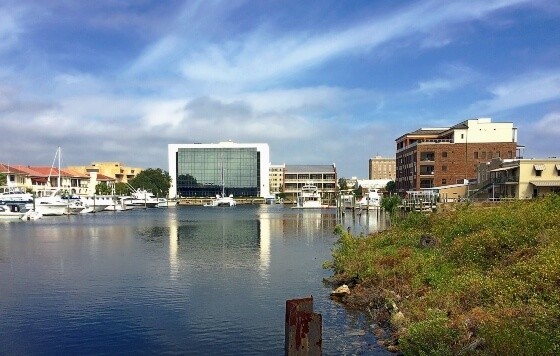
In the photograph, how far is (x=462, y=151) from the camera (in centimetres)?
10512

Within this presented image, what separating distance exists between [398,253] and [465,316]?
13865 millimetres

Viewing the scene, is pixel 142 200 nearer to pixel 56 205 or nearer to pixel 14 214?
pixel 56 205

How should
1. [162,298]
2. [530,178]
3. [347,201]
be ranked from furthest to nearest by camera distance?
[347,201] < [530,178] < [162,298]

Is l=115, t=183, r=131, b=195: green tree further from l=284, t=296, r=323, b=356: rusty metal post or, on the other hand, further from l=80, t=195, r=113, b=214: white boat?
→ l=284, t=296, r=323, b=356: rusty metal post

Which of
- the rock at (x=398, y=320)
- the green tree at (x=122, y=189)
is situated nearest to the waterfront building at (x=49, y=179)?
the green tree at (x=122, y=189)

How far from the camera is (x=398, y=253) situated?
102 feet

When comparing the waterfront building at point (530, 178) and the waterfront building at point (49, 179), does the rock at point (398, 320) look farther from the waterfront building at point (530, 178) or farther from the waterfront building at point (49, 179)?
the waterfront building at point (49, 179)

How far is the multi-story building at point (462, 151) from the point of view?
10394 centimetres

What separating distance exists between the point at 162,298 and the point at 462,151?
90527 mm

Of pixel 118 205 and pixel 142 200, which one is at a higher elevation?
pixel 142 200

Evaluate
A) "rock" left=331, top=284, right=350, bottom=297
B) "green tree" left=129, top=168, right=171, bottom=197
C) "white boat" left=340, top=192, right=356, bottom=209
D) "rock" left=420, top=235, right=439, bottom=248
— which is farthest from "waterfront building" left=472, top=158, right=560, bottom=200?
"green tree" left=129, top=168, right=171, bottom=197

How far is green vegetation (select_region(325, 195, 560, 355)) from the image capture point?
14.6 meters

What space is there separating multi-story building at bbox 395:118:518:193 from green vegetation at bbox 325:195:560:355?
2856 inches

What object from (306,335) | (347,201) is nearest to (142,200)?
(347,201)
